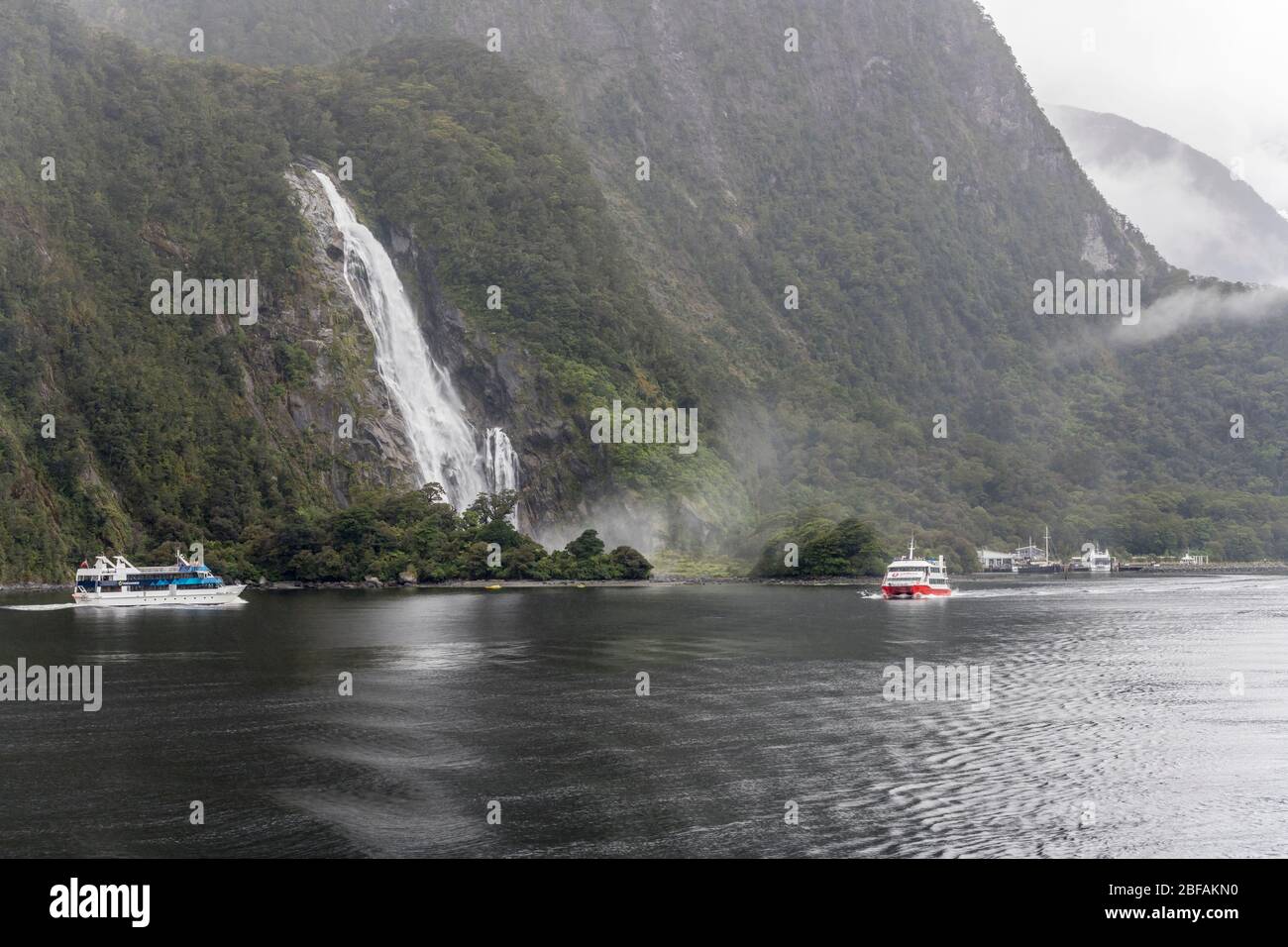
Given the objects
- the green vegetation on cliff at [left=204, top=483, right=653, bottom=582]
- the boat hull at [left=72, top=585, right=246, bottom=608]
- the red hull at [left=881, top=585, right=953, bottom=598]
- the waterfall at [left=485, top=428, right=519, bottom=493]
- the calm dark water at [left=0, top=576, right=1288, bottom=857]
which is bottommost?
the calm dark water at [left=0, top=576, right=1288, bottom=857]

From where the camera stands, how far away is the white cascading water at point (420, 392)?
158 meters

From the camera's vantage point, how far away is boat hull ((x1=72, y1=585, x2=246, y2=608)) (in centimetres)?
10181

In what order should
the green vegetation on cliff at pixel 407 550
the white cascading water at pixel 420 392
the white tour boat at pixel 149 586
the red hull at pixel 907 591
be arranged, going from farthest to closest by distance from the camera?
the white cascading water at pixel 420 392 < the green vegetation on cliff at pixel 407 550 < the red hull at pixel 907 591 < the white tour boat at pixel 149 586

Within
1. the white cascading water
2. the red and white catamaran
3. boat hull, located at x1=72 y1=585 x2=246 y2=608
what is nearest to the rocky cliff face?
the white cascading water

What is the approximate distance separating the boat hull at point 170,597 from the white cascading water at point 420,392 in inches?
2025

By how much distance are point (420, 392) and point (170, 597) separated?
63.1 metres

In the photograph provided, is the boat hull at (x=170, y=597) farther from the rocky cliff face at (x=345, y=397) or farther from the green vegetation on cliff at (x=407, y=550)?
the rocky cliff face at (x=345, y=397)

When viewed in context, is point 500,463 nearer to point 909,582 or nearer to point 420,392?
point 420,392

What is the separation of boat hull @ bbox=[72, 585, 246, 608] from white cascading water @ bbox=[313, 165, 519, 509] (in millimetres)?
51433

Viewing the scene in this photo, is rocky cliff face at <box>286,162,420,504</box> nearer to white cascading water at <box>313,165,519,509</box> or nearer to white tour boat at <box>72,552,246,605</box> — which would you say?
white cascading water at <box>313,165,519,509</box>

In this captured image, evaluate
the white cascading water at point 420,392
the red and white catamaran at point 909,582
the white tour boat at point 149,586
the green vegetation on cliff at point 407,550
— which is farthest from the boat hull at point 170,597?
the red and white catamaran at point 909,582

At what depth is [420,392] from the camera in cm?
16262
